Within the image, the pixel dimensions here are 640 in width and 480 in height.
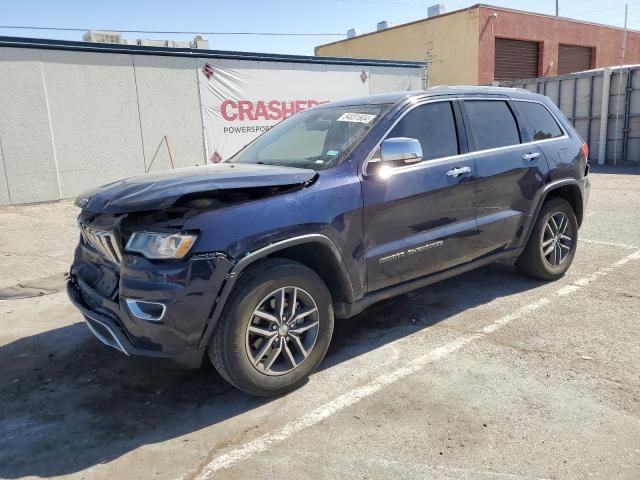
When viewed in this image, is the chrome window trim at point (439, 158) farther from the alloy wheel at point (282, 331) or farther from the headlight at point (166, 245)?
the headlight at point (166, 245)

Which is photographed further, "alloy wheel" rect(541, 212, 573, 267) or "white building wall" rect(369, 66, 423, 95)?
"white building wall" rect(369, 66, 423, 95)

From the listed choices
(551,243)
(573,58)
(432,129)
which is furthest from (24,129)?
(573,58)

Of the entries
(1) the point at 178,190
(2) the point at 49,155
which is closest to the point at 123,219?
(1) the point at 178,190

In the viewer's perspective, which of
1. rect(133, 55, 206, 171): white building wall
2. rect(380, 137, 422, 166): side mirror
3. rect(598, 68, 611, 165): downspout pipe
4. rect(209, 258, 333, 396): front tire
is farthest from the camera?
rect(598, 68, 611, 165): downspout pipe

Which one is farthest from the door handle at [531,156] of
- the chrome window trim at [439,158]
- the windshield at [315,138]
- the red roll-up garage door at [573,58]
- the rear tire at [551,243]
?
the red roll-up garage door at [573,58]

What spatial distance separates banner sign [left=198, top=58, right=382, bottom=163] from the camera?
1401 cm

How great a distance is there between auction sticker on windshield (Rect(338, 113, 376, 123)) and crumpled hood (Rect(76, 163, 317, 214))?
0.70 metres

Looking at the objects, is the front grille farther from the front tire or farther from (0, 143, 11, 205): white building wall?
(0, 143, 11, 205): white building wall

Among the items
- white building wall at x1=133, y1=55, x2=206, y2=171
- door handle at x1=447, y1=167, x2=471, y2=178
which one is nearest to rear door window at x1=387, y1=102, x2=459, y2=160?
door handle at x1=447, y1=167, x2=471, y2=178

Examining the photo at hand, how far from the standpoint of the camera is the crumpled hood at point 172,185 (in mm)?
2955

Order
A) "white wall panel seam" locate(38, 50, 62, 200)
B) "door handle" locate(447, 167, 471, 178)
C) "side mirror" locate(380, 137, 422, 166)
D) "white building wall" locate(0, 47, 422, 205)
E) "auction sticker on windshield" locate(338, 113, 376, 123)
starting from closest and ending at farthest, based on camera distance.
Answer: "side mirror" locate(380, 137, 422, 166) < "auction sticker on windshield" locate(338, 113, 376, 123) < "door handle" locate(447, 167, 471, 178) < "white building wall" locate(0, 47, 422, 205) < "white wall panel seam" locate(38, 50, 62, 200)

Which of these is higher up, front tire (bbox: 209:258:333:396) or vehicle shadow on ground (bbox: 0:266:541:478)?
front tire (bbox: 209:258:333:396)

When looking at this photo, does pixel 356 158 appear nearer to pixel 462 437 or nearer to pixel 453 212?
pixel 453 212

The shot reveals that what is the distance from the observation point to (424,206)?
3.99m
